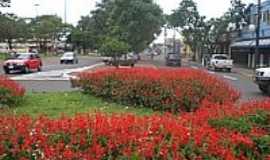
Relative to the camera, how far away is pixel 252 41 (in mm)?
58688

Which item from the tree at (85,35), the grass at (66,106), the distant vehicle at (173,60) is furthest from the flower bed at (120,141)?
the tree at (85,35)

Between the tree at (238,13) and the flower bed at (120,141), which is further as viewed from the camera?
the tree at (238,13)

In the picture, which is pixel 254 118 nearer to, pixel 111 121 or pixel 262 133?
pixel 262 133

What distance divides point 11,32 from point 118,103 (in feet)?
216

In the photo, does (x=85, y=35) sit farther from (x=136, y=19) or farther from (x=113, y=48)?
(x=113, y=48)

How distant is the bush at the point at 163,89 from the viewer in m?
12.4

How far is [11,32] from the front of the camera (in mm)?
76562

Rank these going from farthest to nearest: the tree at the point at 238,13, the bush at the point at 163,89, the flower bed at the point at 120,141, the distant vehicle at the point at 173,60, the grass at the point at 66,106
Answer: the tree at the point at 238,13, the distant vehicle at the point at 173,60, the bush at the point at 163,89, the grass at the point at 66,106, the flower bed at the point at 120,141

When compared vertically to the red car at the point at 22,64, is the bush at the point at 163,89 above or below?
above

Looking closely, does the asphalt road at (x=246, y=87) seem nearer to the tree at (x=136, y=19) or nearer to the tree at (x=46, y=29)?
the tree at (x=136, y=19)

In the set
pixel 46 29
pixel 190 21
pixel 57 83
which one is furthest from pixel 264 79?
pixel 46 29

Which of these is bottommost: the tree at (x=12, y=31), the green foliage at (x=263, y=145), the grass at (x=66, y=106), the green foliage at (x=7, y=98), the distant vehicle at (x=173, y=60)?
the distant vehicle at (x=173, y=60)

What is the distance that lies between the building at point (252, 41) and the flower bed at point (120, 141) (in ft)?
144

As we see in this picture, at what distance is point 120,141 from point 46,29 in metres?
92.1
